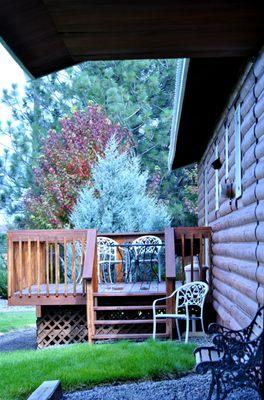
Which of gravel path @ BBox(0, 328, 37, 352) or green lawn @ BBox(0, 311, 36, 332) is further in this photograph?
green lawn @ BBox(0, 311, 36, 332)

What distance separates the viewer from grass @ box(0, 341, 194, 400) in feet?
16.1

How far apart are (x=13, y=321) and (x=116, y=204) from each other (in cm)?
383

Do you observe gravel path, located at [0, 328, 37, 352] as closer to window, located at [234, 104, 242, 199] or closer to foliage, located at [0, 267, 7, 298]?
window, located at [234, 104, 242, 199]

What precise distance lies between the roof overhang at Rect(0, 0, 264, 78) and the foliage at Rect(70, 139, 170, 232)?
30.8ft

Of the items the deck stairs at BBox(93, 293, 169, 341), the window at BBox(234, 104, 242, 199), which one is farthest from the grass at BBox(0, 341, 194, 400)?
the window at BBox(234, 104, 242, 199)

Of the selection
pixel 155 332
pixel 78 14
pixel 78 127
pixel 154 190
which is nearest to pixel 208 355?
pixel 78 14

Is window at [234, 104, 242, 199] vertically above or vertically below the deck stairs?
above

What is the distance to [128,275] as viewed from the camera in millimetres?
11422

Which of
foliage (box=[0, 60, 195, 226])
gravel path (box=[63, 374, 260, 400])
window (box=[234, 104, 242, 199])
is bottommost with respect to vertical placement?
gravel path (box=[63, 374, 260, 400])

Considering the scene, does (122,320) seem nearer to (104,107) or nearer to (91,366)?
(91,366)

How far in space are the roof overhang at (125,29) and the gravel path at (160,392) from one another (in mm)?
2713

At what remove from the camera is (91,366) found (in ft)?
17.9

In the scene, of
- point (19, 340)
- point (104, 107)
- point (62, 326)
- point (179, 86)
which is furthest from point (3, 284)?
point (179, 86)

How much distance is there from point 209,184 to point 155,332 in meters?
3.41
